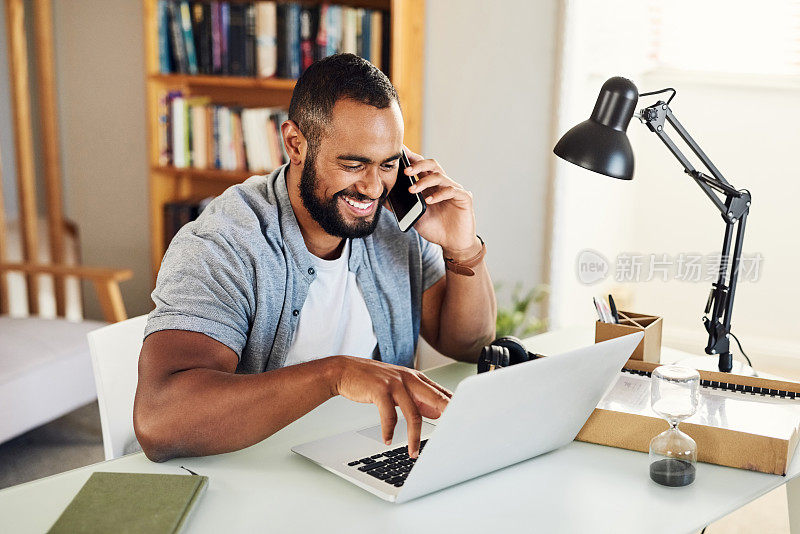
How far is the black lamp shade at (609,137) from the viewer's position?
141 centimetres

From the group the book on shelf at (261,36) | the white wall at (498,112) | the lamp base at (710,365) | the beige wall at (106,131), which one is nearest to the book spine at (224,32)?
the book on shelf at (261,36)

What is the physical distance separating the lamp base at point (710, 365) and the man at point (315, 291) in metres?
0.38

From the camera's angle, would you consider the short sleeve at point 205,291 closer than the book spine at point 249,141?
Yes

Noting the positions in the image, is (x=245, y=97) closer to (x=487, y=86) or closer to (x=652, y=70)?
(x=487, y=86)

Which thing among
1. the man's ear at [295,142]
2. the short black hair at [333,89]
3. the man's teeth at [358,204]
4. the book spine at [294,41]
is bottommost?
the man's teeth at [358,204]

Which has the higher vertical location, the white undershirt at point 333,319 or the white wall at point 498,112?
the white wall at point 498,112

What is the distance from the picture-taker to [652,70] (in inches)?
152

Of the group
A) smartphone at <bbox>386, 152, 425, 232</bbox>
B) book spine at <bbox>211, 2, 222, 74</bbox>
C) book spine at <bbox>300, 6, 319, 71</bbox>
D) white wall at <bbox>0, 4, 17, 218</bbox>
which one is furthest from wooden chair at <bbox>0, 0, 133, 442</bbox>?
white wall at <bbox>0, 4, 17, 218</bbox>

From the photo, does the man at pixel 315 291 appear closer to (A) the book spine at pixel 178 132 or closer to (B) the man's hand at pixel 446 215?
(B) the man's hand at pixel 446 215

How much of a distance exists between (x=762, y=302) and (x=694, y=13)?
1.32 metres

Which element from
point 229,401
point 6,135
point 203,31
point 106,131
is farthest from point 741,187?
point 6,135

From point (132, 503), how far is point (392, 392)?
0.34 m

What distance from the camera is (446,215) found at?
65.4 inches

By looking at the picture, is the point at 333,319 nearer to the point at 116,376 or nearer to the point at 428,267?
the point at 428,267
